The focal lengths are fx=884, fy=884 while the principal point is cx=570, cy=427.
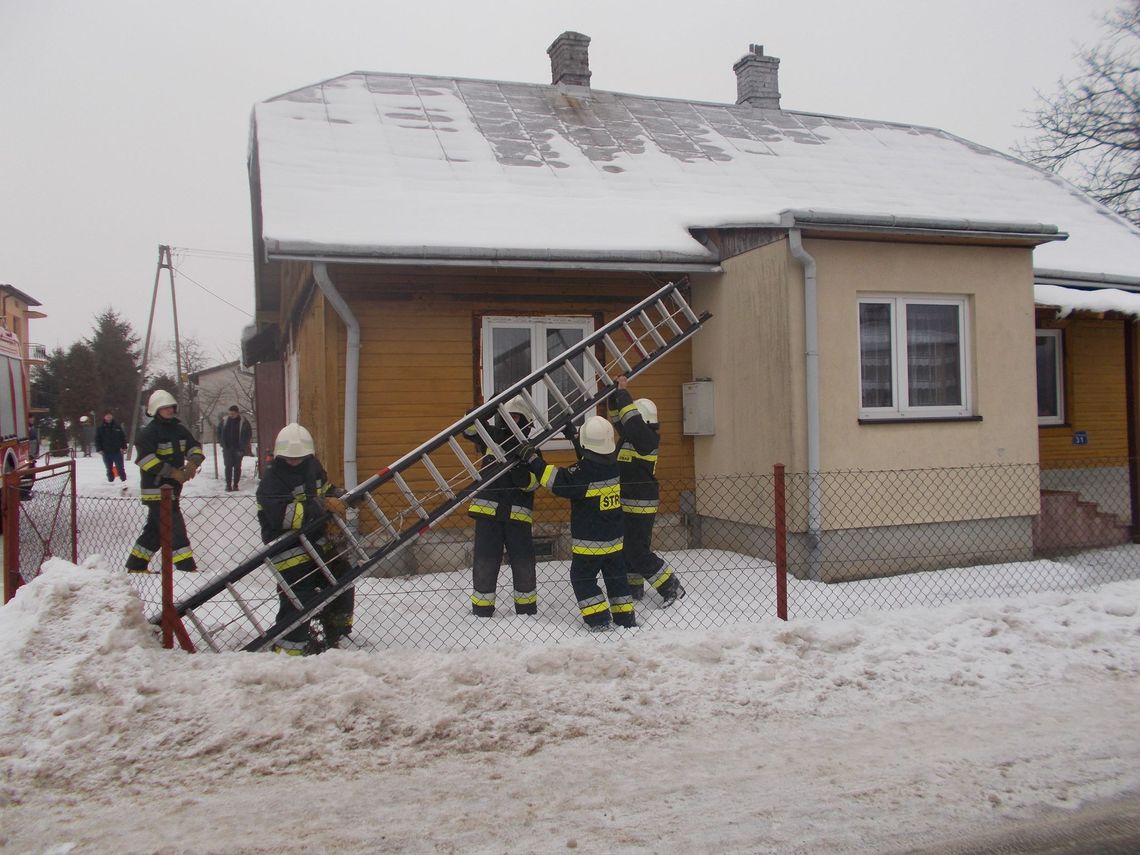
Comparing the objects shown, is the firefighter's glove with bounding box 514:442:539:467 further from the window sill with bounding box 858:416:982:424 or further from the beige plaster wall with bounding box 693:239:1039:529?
the window sill with bounding box 858:416:982:424

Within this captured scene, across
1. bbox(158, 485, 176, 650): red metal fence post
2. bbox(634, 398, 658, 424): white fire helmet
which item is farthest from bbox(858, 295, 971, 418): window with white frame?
bbox(158, 485, 176, 650): red metal fence post

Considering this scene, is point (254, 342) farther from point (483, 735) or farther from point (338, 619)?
point (483, 735)

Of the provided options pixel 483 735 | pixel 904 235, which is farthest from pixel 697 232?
pixel 483 735

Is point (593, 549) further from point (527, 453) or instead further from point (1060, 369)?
point (1060, 369)

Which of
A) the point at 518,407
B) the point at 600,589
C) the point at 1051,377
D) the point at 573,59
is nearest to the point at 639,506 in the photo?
the point at 600,589

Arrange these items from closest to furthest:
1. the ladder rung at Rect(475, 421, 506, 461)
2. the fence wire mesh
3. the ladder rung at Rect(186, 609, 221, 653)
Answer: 1. the ladder rung at Rect(186, 609, 221, 653)
2. the ladder rung at Rect(475, 421, 506, 461)
3. the fence wire mesh

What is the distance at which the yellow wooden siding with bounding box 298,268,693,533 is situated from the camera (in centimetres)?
856

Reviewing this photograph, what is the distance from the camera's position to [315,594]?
5.85 metres

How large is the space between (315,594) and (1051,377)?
9.90 m

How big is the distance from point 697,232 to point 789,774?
6.28m

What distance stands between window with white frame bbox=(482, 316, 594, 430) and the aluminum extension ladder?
11 centimetres

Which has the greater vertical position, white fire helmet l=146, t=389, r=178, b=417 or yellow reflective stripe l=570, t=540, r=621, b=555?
white fire helmet l=146, t=389, r=178, b=417

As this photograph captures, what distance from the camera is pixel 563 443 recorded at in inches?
357

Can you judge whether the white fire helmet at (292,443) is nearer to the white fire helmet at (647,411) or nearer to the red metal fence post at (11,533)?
the red metal fence post at (11,533)
